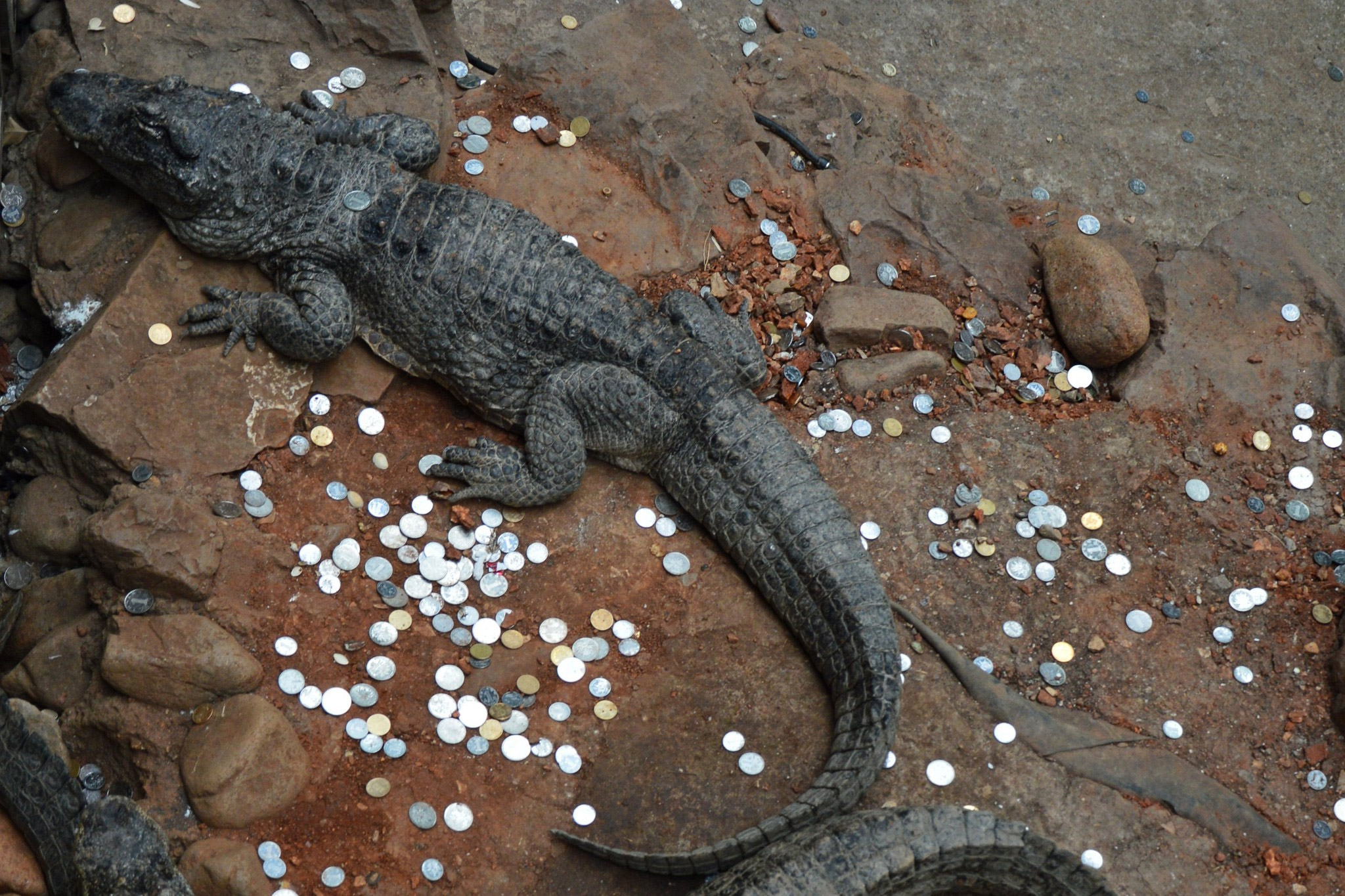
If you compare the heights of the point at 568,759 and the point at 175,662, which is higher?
the point at 175,662

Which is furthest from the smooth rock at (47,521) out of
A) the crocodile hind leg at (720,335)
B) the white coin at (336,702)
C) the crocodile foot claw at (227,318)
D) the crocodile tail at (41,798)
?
the crocodile hind leg at (720,335)

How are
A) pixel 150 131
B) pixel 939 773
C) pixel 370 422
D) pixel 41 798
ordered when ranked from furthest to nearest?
pixel 370 422 → pixel 150 131 → pixel 939 773 → pixel 41 798

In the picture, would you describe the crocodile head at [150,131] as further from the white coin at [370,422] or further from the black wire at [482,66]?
the black wire at [482,66]

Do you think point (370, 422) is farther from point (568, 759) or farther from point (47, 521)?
point (568, 759)

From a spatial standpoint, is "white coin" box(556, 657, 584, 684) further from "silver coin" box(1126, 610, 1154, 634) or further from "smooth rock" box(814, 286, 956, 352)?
"silver coin" box(1126, 610, 1154, 634)

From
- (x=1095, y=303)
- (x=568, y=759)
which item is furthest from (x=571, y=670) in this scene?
→ (x=1095, y=303)

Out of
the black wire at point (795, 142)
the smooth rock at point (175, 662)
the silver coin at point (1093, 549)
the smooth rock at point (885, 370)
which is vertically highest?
the black wire at point (795, 142)

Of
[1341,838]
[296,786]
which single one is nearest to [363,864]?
[296,786]
